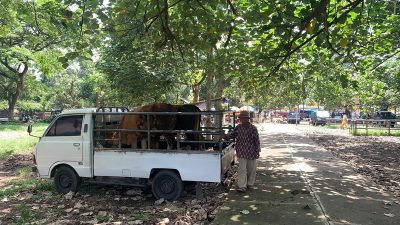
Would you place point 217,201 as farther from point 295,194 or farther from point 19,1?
point 19,1

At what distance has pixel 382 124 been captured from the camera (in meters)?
30.6

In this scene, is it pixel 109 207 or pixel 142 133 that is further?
pixel 142 133

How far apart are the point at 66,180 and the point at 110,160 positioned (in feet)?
4.16

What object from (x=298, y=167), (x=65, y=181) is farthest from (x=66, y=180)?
(x=298, y=167)

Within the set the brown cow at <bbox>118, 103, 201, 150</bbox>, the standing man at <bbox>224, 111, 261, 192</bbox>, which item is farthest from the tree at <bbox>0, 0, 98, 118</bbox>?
the standing man at <bbox>224, 111, 261, 192</bbox>

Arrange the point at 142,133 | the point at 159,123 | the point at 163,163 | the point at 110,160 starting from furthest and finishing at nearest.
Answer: the point at 159,123 < the point at 142,133 < the point at 110,160 < the point at 163,163

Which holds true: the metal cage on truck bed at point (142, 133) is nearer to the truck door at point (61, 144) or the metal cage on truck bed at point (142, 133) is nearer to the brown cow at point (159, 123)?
the brown cow at point (159, 123)

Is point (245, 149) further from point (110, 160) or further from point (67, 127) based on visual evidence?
point (67, 127)

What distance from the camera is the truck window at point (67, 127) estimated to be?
8.74 metres

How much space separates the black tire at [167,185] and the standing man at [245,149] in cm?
121

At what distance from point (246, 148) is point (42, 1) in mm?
6023

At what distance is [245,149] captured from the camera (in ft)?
26.3

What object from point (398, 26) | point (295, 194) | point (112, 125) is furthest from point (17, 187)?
point (398, 26)

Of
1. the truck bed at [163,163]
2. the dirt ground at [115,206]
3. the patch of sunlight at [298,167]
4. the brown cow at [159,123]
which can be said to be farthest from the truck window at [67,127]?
the patch of sunlight at [298,167]
